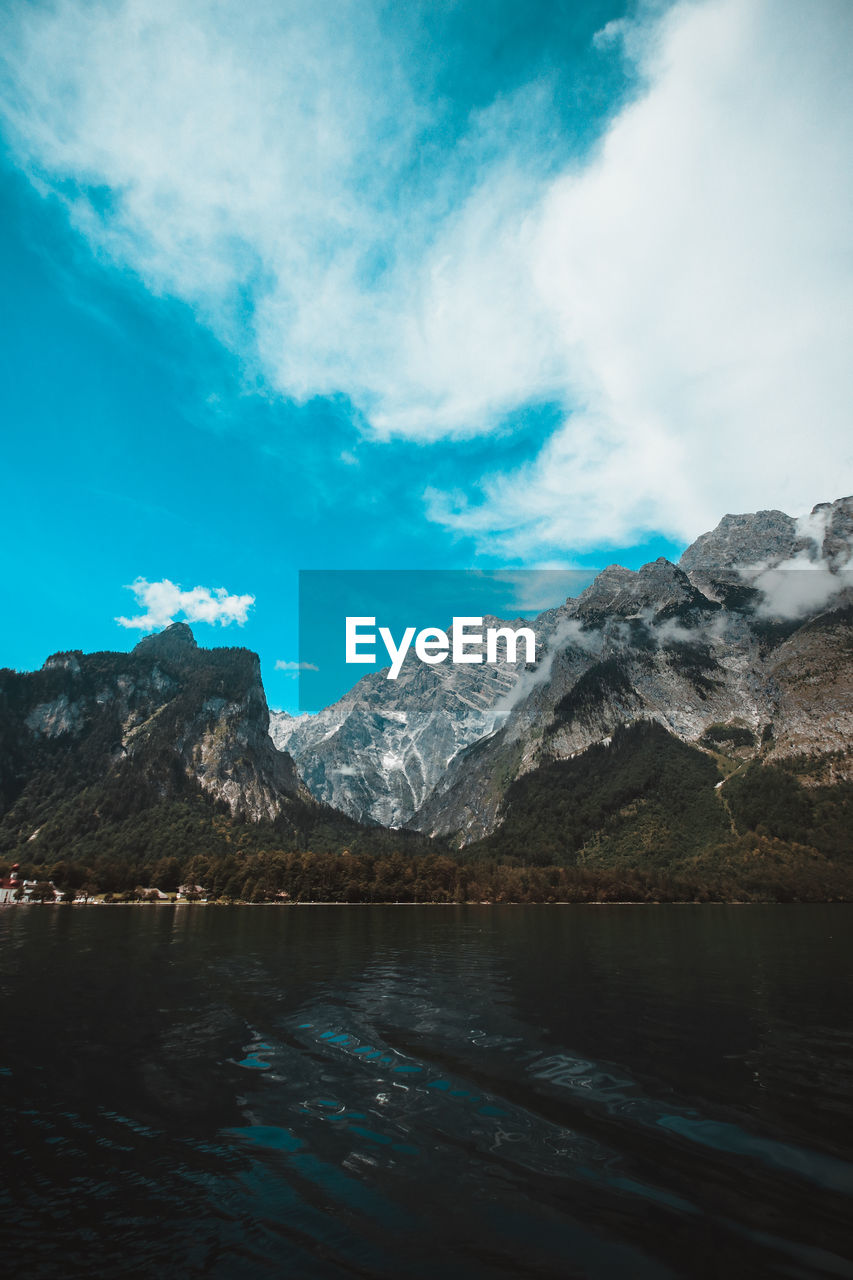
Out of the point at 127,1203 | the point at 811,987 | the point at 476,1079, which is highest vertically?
the point at 127,1203

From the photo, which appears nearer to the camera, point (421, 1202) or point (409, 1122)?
point (421, 1202)

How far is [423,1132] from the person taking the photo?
829 inches

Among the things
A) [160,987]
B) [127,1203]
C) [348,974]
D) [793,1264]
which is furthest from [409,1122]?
[348,974]

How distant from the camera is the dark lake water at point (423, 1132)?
558 inches

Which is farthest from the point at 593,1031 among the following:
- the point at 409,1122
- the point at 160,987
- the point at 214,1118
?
the point at 160,987

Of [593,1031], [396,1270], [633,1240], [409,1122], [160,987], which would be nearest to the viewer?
[396,1270]

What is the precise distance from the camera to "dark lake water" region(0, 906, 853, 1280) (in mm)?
14172

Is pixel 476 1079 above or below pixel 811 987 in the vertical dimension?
above

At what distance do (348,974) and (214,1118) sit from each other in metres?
41.2

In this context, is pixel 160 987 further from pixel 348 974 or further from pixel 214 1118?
pixel 214 1118

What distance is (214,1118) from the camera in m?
22.3

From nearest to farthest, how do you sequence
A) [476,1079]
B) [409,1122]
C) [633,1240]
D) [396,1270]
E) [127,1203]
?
[396,1270], [633,1240], [127,1203], [409,1122], [476,1079]

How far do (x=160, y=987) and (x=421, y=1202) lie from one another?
43.0 m

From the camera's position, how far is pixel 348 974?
6062 cm
